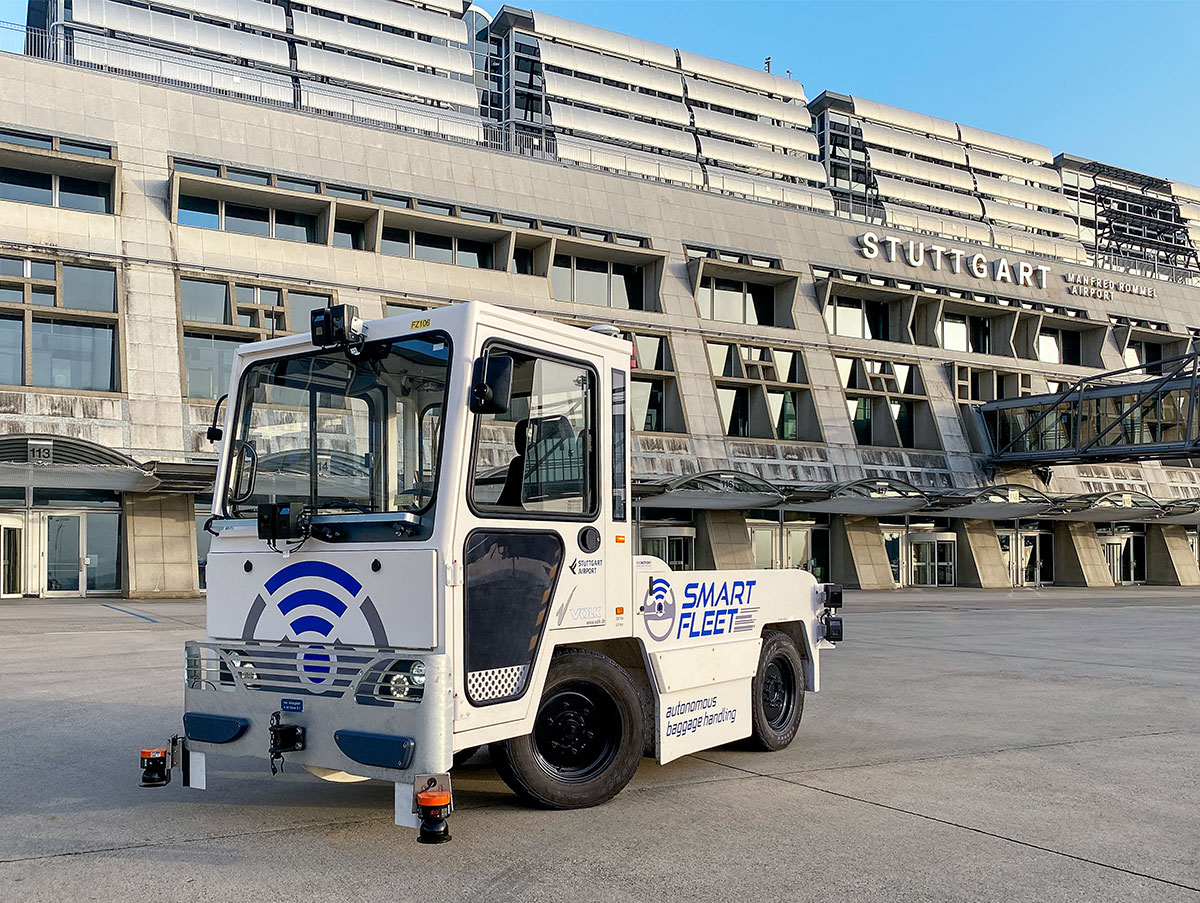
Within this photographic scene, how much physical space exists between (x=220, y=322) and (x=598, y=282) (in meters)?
13.2

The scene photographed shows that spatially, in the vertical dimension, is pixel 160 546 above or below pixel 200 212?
below

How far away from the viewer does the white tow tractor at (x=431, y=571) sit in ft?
17.8

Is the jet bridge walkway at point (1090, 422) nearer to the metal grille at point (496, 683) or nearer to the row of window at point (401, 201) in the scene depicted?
the row of window at point (401, 201)

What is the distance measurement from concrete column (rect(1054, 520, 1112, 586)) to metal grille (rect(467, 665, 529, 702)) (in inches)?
1718

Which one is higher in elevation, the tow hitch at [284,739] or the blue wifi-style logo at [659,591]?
the blue wifi-style logo at [659,591]

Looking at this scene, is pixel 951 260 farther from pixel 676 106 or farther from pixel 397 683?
pixel 397 683

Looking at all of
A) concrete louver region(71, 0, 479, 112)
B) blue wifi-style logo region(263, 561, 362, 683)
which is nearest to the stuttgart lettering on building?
concrete louver region(71, 0, 479, 112)

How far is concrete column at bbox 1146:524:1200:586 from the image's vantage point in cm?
4753

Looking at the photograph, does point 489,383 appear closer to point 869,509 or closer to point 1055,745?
point 1055,745

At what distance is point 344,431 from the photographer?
5941mm

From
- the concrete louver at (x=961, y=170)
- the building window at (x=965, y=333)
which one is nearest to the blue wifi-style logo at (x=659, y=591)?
the building window at (x=965, y=333)

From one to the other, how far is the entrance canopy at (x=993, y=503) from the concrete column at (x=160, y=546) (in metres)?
23.7

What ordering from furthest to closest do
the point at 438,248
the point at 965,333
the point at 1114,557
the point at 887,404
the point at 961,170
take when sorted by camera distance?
the point at 961,170 → the point at 1114,557 → the point at 965,333 → the point at 887,404 → the point at 438,248

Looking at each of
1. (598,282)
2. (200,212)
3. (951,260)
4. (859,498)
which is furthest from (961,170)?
(200,212)
